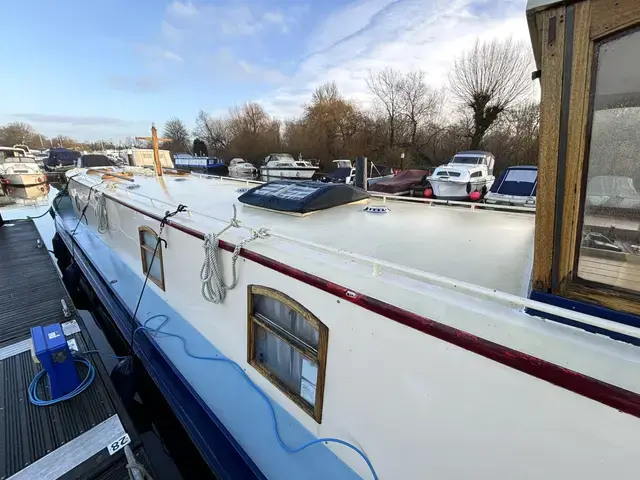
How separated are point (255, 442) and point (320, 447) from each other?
0.56 m

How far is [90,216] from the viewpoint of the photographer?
7469mm

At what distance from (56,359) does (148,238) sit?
5.48 ft

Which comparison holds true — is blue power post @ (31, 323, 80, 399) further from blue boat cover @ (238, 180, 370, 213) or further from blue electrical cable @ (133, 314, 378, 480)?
blue boat cover @ (238, 180, 370, 213)

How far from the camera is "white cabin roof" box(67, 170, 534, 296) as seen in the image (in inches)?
75.3

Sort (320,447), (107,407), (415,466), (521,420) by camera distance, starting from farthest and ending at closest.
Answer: (107,407), (320,447), (415,466), (521,420)

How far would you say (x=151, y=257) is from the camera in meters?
4.21

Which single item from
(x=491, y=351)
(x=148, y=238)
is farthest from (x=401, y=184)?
(x=491, y=351)

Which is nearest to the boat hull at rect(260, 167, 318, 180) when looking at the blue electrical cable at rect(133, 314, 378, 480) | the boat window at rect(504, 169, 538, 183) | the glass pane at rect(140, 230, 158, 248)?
the boat window at rect(504, 169, 538, 183)

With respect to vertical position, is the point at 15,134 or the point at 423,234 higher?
the point at 15,134

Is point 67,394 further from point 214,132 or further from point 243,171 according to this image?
point 214,132

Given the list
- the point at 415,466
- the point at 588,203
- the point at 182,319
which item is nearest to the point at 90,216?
the point at 182,319

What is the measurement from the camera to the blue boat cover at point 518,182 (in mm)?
9891

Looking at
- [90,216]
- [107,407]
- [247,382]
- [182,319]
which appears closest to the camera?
[247,382]

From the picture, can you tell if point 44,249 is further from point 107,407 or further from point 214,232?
point 214,232
